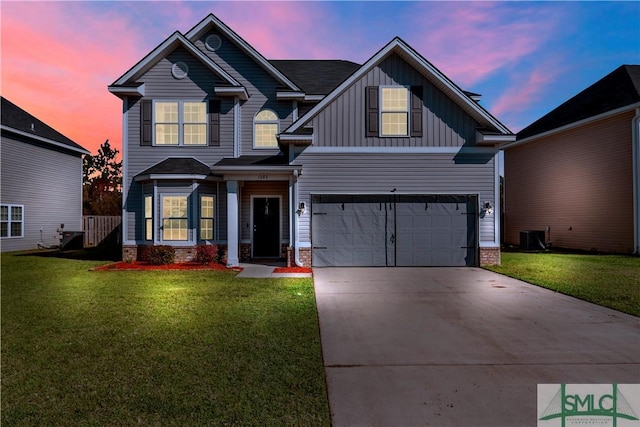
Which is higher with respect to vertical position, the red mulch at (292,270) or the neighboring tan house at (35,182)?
the neighboring tan house at (35,182)

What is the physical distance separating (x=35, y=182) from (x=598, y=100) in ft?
91.1

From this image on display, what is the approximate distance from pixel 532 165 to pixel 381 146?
12625 millimetres

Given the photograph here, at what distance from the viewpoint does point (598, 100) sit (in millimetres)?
17562

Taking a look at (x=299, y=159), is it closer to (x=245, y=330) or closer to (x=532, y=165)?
(x=245, y=330)

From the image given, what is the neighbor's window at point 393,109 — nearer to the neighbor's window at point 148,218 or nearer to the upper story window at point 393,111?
the upper story window at point 393,111

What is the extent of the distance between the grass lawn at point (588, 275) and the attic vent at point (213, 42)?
12898 mm

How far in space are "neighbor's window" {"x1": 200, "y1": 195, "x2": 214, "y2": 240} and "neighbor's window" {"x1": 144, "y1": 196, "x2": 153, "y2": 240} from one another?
180 cm

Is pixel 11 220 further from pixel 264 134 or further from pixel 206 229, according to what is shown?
pixel 264 134

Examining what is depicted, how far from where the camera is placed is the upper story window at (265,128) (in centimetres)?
1436

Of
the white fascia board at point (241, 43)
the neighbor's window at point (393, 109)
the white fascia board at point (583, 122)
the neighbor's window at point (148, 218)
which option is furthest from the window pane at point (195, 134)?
the white fascia board at point (583, 122)

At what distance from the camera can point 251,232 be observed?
14.0m

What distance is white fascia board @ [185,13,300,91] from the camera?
1409cm

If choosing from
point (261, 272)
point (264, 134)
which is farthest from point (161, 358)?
point (264, 134)

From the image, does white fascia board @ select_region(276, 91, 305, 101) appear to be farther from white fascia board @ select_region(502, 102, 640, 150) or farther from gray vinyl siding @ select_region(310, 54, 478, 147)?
white fascia board @ select_region(502, 102, 640, 150)
